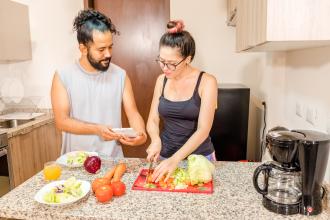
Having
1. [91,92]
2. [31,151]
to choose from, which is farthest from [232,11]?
[31,151]

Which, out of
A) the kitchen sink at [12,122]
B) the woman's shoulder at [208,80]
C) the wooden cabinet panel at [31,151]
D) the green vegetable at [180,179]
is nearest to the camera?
the green vegetable at [180,179]

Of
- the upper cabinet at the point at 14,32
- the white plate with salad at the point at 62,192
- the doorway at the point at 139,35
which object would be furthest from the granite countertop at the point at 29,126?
the white plate with salad at the point at 62,192

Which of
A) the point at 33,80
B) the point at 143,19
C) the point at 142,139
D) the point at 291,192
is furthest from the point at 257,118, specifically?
the point at 33,80

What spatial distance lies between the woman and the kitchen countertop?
0.23m

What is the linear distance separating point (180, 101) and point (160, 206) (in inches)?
27.1

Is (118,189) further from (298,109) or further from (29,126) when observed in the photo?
(29,126)

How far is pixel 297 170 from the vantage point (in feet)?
3.42

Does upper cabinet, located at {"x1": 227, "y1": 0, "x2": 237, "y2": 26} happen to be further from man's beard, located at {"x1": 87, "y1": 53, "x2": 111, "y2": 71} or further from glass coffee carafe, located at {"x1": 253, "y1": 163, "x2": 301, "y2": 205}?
glass coffee carafe, located at {"x1": 253, "y1": 163, "x2": 301, "y2": 205}

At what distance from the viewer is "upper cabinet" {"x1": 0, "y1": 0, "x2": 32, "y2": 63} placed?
8.79 feet

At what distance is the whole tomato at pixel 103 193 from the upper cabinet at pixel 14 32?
2.09 metres

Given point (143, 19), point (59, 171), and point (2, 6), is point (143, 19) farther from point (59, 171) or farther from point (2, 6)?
point (59, 171)

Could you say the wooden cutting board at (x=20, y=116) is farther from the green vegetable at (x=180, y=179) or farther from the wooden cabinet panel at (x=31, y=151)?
the green vegetable at (x=180, y=179)

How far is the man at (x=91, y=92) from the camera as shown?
A: 1.64 m

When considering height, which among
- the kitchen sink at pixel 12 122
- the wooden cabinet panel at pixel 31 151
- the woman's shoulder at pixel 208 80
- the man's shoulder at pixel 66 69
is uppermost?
the man's shoulder at pixel 66 69
